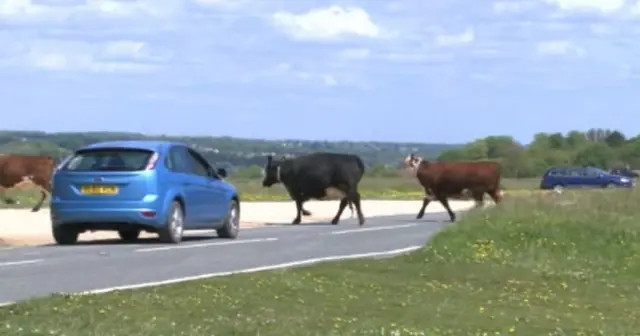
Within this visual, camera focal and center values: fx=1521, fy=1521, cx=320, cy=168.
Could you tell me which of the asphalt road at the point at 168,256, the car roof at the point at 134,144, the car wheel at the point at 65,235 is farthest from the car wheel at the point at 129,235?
the car roof at the point at 134,144

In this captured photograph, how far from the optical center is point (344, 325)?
521 inches

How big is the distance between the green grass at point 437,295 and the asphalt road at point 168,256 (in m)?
1.23

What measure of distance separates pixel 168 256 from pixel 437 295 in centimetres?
560

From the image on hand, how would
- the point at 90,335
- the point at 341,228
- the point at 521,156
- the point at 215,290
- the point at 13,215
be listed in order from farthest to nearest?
the point at 521,156 < the point at 13,215 < the point at 341,228 < the point at 215,290 < the point at 90,335

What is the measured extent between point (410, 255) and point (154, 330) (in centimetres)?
1044

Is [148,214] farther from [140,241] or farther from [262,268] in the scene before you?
[262,268]

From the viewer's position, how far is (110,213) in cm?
2322

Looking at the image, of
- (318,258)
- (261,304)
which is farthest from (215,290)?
(318,258)

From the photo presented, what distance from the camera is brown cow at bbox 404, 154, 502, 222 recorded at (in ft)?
120

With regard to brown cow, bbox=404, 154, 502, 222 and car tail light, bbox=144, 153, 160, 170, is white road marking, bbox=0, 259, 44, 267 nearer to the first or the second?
car tail light, bbox=144, 153, 160, 170

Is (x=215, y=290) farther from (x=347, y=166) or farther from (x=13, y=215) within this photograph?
(x=13, y=215)

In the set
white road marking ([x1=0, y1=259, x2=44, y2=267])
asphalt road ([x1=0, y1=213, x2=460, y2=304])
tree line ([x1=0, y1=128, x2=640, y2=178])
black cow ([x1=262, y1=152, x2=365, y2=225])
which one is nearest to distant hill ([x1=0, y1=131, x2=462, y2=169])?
tree line ([x1=0, y1=128, x2=640, y2=178])

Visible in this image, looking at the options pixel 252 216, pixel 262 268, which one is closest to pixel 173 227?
pixel 262 268

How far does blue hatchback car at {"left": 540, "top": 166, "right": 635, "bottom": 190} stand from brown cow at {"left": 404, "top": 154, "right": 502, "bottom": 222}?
38.7 meters
